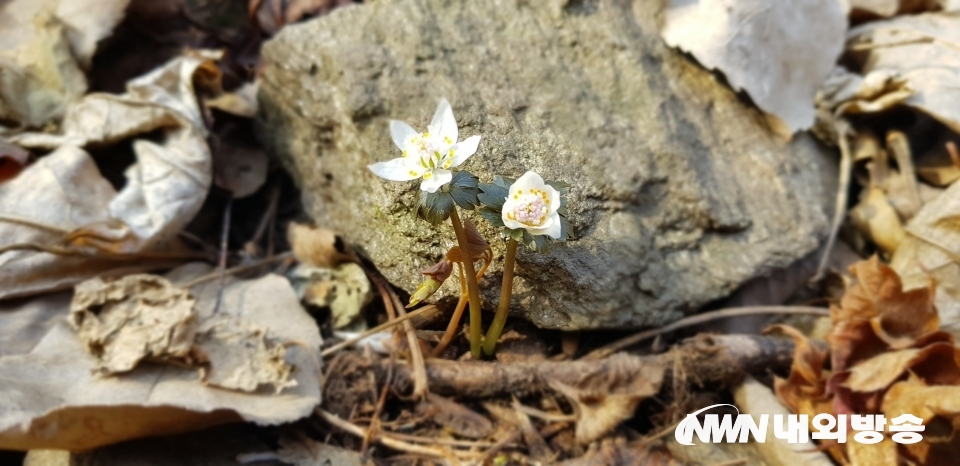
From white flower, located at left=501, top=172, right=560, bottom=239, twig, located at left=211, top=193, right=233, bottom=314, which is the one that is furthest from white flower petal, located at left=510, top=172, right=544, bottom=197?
twig, located at left=211, top=193, right=233, bottom=314

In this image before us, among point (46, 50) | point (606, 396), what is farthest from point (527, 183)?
point (46, 50)

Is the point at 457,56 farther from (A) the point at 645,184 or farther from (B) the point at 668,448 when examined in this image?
(B) the point at 668,448

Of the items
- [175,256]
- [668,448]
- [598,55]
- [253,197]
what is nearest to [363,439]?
[668,448]

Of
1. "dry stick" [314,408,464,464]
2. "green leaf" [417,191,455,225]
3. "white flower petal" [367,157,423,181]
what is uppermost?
"white flower petal" [367,157,423,181]

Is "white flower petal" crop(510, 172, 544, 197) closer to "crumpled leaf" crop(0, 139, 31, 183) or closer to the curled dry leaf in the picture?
the curled dry leaf

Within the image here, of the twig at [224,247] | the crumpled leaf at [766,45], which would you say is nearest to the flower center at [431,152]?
the twig at [224,247]
